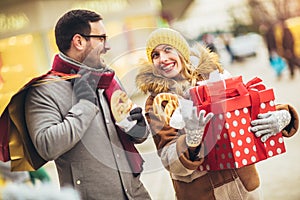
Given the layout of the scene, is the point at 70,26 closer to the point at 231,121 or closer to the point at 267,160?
the point at 231,121

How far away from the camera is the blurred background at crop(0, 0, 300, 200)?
1.72 meters

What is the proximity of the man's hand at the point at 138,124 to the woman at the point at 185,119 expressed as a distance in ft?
0.07

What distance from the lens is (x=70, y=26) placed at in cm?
167

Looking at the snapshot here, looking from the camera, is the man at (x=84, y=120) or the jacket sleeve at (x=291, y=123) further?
the jacket sleeve at (x=291, y=123)

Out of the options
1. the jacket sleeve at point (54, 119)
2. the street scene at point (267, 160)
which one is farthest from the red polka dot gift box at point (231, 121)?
the jacket sleeve at point (54, 119)

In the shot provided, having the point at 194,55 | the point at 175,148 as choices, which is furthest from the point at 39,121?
the point at 194,55

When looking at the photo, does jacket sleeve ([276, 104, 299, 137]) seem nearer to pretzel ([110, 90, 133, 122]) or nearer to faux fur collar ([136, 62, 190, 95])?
faux fur collar ([136, 62, 190, 95])

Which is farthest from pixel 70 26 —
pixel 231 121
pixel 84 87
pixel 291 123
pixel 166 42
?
pixel 291 123

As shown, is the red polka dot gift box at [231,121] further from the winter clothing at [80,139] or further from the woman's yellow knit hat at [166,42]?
the winter clothing at [80,139]

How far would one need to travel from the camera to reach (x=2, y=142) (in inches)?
65.4

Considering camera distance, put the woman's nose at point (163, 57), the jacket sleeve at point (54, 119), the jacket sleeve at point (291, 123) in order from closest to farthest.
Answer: the jacket sleeve at point (54, 119)
the woman's nose at point (163, 57)
the jacket sleeve at point (291, 123)

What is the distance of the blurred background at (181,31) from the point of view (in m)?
1.72

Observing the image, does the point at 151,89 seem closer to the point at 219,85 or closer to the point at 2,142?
the point at 219,85

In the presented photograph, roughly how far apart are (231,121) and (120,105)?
34cm
